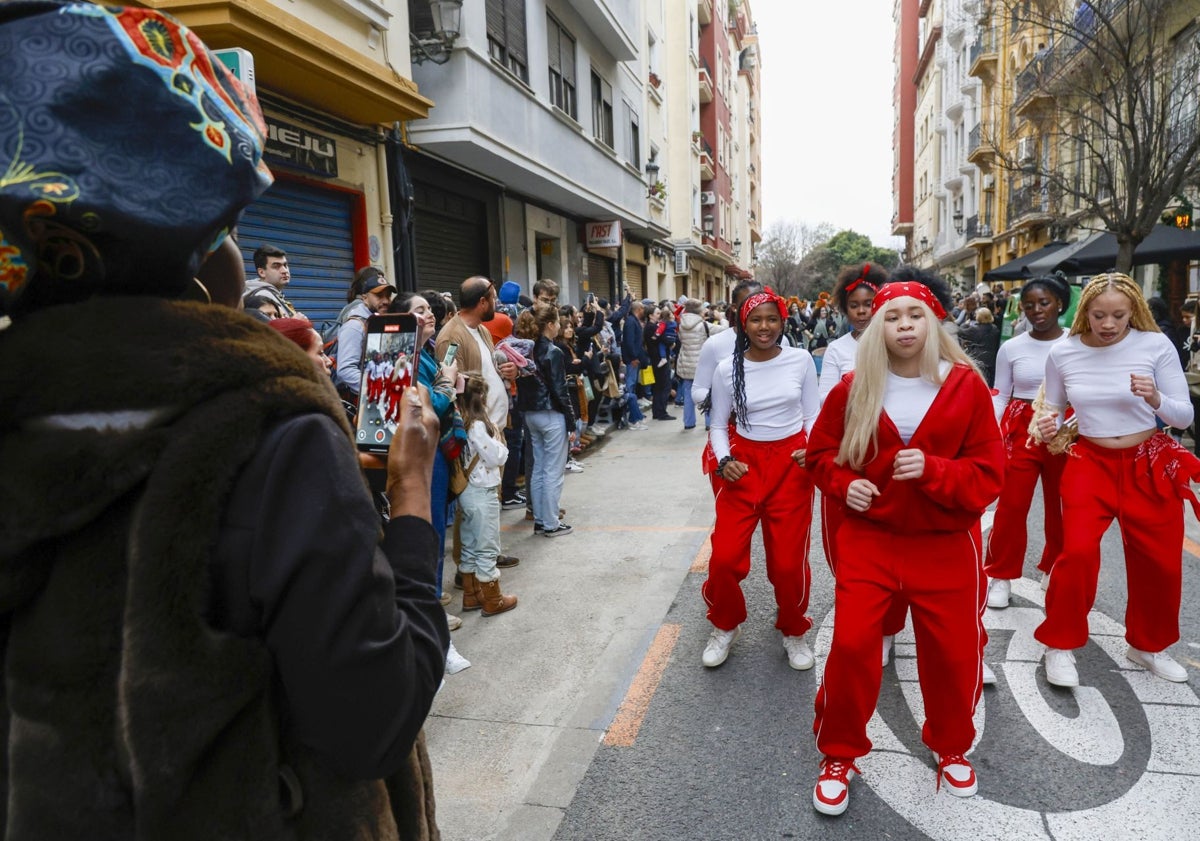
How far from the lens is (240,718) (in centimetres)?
110

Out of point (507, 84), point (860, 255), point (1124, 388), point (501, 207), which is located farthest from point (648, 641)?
point (860, 255)

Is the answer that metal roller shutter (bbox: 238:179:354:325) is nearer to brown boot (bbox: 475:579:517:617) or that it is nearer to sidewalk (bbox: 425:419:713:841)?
sidewalk (bbox: 425:419:713:841)

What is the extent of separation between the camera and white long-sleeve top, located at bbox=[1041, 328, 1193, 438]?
3.73 metres

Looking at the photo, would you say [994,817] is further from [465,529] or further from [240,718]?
[465,529]

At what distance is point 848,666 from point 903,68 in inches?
2745

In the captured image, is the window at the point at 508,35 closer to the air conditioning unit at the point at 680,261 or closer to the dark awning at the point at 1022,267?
the dark awning at the point at 1022,267

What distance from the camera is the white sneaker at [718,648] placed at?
4020 mm

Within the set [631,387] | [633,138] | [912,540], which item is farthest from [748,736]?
[633,138]

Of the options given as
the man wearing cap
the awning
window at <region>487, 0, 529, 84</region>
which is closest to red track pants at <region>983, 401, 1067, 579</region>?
the man wearing cap

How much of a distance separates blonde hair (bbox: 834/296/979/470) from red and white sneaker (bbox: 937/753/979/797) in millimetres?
1100

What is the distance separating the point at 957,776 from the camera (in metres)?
2.91

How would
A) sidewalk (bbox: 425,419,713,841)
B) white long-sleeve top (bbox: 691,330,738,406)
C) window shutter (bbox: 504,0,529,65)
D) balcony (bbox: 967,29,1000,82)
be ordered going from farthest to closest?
balcony (bbox: 967,29,1000,82) → window shutter (bbox: 504,0,529,65) → white long-sleeve top (bbox: 691,330,738,406) → sidewalk (bbox: 425,419,713,841)

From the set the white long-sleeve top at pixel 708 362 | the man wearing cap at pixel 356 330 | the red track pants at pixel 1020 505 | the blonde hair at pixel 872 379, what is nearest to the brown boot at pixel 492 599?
the man wearing cap at pixel 356 330

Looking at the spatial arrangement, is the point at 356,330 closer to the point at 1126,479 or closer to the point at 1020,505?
the point at 1020,505
